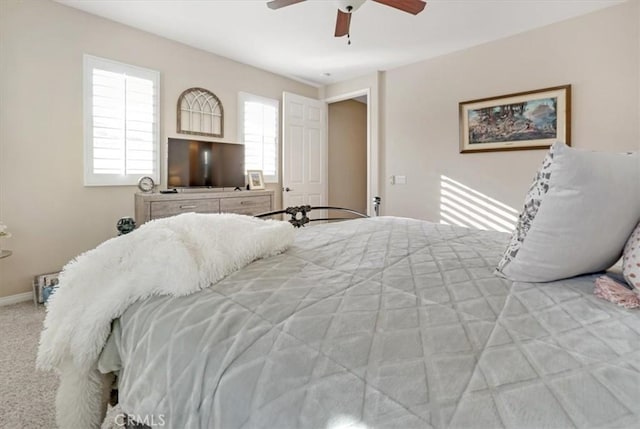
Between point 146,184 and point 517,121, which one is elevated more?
point 517,121

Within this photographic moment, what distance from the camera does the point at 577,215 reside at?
0.86m

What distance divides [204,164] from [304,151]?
1.67 metres

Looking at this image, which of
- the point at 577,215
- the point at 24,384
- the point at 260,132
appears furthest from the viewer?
the point at 260,132

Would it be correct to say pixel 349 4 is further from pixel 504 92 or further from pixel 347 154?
pixel 347 154

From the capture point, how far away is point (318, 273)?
1.01 metres

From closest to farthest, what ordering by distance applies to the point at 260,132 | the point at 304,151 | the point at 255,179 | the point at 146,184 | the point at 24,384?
the point at 24,384
the point at 146,184
the point at 255,179
the point at 260,132
the point at 304,151

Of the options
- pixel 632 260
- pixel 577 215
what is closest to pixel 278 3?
pixel 577 215

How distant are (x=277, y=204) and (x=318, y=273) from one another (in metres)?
4.06

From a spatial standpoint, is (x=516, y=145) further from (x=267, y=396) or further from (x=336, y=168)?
(x=267, y=396)

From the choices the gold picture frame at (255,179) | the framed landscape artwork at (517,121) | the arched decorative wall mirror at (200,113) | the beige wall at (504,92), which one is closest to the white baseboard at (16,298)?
the arched decorative wall mirror at (200,113)

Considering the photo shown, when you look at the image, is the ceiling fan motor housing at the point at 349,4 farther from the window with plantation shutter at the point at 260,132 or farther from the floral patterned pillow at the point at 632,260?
the window with plantation shutter at the point at 260,132

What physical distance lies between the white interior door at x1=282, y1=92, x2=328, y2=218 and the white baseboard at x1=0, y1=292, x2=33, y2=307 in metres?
3.04

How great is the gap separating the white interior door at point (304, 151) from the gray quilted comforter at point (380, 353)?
4.03m

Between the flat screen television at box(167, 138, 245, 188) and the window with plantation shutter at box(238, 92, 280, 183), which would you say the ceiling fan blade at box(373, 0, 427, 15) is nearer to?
the flat screen television at box(167, 138, 245, 188)
